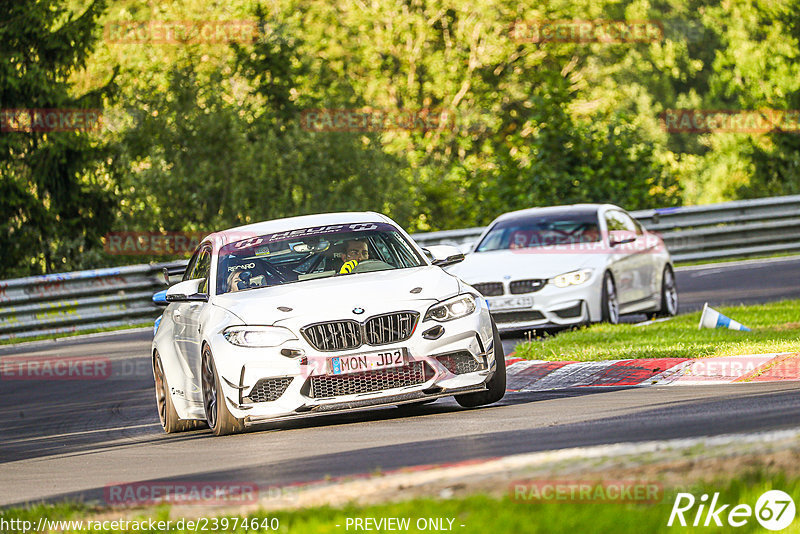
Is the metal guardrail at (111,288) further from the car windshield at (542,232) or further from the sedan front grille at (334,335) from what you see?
the sedan front grille at (334,335)

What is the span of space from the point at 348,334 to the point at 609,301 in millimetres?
7300

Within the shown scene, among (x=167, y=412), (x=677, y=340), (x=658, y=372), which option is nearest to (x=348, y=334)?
(x=167, y=412)

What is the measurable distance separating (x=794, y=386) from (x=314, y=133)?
26.5 metres

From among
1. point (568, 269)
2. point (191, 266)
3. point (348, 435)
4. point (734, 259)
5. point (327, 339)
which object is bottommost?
point (734, 259)

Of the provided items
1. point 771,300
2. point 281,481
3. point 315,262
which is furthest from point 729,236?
point 281,481

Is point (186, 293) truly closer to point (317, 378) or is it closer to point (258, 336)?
point (258, 336)

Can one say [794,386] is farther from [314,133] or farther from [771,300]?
[314,133]

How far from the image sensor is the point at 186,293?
1102cm

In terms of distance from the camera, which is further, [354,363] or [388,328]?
[388,328]

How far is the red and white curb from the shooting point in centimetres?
1119

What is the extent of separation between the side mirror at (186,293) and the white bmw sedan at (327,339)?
0.5 inches

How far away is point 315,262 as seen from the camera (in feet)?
36.1

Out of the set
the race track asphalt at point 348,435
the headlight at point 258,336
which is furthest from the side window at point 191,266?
the headlight at point 258,336

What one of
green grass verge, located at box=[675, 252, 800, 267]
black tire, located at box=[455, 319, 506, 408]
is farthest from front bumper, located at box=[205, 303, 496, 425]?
green grass verge, located at box=[675, 252, 800, 267]
